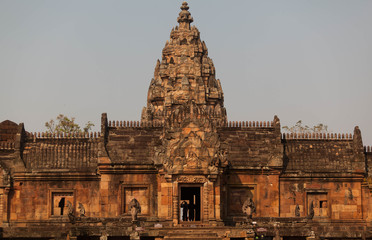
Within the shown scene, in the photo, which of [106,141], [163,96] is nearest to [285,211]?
[106,141]

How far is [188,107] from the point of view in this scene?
1827 inches

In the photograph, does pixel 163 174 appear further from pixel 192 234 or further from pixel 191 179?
pixel 192 234

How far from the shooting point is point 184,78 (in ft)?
226

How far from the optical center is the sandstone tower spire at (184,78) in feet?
224

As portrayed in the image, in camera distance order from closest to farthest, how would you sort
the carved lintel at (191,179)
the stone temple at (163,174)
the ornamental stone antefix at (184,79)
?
the carved lintel at (191,179), the stone temple at (163,174), the ornamental stone antefix at (184,79)

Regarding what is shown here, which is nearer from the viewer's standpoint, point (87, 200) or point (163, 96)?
point (87, 200)

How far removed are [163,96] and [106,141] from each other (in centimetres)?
2130

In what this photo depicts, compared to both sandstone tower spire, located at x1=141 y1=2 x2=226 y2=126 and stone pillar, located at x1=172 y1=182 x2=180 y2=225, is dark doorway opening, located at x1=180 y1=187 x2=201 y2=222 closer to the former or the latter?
stone pillar, located at x1=172 y1=182 x2=180 y2=225

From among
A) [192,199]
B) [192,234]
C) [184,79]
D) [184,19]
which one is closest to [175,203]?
[192,234]

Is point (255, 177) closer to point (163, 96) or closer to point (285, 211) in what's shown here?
point (285, 211)

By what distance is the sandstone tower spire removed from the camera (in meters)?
68.1

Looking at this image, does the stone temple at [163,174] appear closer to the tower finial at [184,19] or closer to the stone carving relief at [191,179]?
the stone carving relief at [191,179]

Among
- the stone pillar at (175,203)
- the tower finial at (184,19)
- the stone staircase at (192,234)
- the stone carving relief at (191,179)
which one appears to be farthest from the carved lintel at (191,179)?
the tower finial at (184,19)

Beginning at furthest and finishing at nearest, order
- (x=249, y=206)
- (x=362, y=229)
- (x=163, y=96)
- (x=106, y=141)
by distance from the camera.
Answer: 1. (x=163, y=96)
2. (x=106, y=141)
3. (x=362, y=229)
4. (x=249, y=206)
